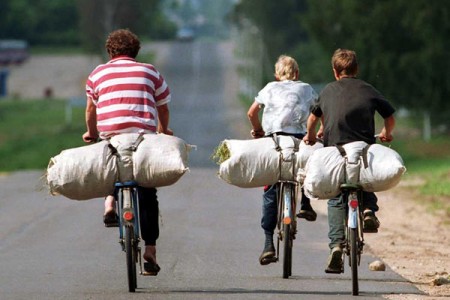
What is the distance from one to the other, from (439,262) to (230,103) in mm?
66799

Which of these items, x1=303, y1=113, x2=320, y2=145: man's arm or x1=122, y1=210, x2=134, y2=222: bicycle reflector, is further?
x1=303, y1=113, x2=320, y2=145: man's arm

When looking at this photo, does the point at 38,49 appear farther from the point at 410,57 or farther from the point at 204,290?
the point at 204,290

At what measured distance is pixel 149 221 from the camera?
11359mm

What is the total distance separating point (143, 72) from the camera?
11.3 meters

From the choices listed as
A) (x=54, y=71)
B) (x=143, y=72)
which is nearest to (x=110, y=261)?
(x=143, y=72)

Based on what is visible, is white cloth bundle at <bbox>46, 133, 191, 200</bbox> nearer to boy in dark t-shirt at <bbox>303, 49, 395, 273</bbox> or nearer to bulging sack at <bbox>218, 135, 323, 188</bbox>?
bulging sack at <bbox>218, 135, 323, 188</bbox>

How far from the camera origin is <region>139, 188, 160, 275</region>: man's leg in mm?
11250

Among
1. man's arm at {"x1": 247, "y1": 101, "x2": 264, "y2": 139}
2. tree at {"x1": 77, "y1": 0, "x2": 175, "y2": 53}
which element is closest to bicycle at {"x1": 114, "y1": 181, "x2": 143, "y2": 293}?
man's arm at {"x1": 247, "y1": 101, "x2": 264, "y2": 139}

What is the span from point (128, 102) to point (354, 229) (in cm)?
188

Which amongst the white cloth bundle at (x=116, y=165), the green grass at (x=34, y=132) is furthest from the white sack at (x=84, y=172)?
the green grass at (x=34, y=132)

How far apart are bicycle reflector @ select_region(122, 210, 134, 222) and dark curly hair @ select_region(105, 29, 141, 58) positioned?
4.19ft

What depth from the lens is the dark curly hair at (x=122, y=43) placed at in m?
11.5

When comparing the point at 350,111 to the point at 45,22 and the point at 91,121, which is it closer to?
the point at 91,121

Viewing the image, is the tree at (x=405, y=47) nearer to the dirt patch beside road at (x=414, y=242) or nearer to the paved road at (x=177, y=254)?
the paved road at (x=177, y=254)
